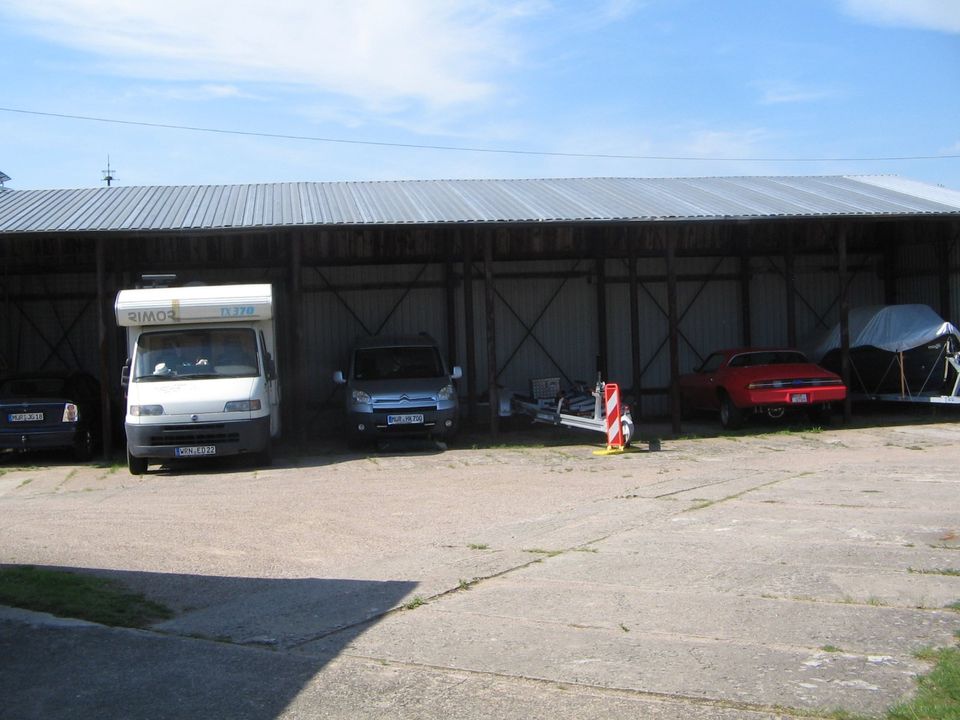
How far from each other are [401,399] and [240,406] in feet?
9.44

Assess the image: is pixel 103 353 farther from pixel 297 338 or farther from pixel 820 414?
pixel 820 414

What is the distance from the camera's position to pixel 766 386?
17719 mm

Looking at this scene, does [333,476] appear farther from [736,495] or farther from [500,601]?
[500,601]

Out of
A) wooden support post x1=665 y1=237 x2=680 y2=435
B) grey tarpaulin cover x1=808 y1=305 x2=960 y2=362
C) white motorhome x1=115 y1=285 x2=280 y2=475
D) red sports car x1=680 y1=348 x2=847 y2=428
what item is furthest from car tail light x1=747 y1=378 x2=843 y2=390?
white motorhome x1=115 y1=285 x2=280 y2=475

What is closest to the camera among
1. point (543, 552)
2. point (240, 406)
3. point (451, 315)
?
point (543, 552)

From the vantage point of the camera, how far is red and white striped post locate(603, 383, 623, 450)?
15586mm

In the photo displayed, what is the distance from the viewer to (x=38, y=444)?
15672 millimetres

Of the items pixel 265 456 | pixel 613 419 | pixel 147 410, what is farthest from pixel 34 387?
pixel 613 419

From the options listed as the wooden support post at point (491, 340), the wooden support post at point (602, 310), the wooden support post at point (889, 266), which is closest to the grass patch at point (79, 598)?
the wooden support post at point (491, 340)

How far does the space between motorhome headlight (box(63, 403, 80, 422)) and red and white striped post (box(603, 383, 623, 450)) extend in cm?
846

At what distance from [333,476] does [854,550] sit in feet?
24.9

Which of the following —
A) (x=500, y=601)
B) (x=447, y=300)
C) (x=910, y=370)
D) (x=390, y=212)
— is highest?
(x=390, y=212)

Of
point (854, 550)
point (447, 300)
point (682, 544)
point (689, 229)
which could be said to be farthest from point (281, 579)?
point (689, 229)

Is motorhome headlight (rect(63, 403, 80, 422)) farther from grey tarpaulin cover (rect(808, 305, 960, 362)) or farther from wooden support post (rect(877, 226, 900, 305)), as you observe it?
wooden support post (rect(877, 226, 900, 305))
